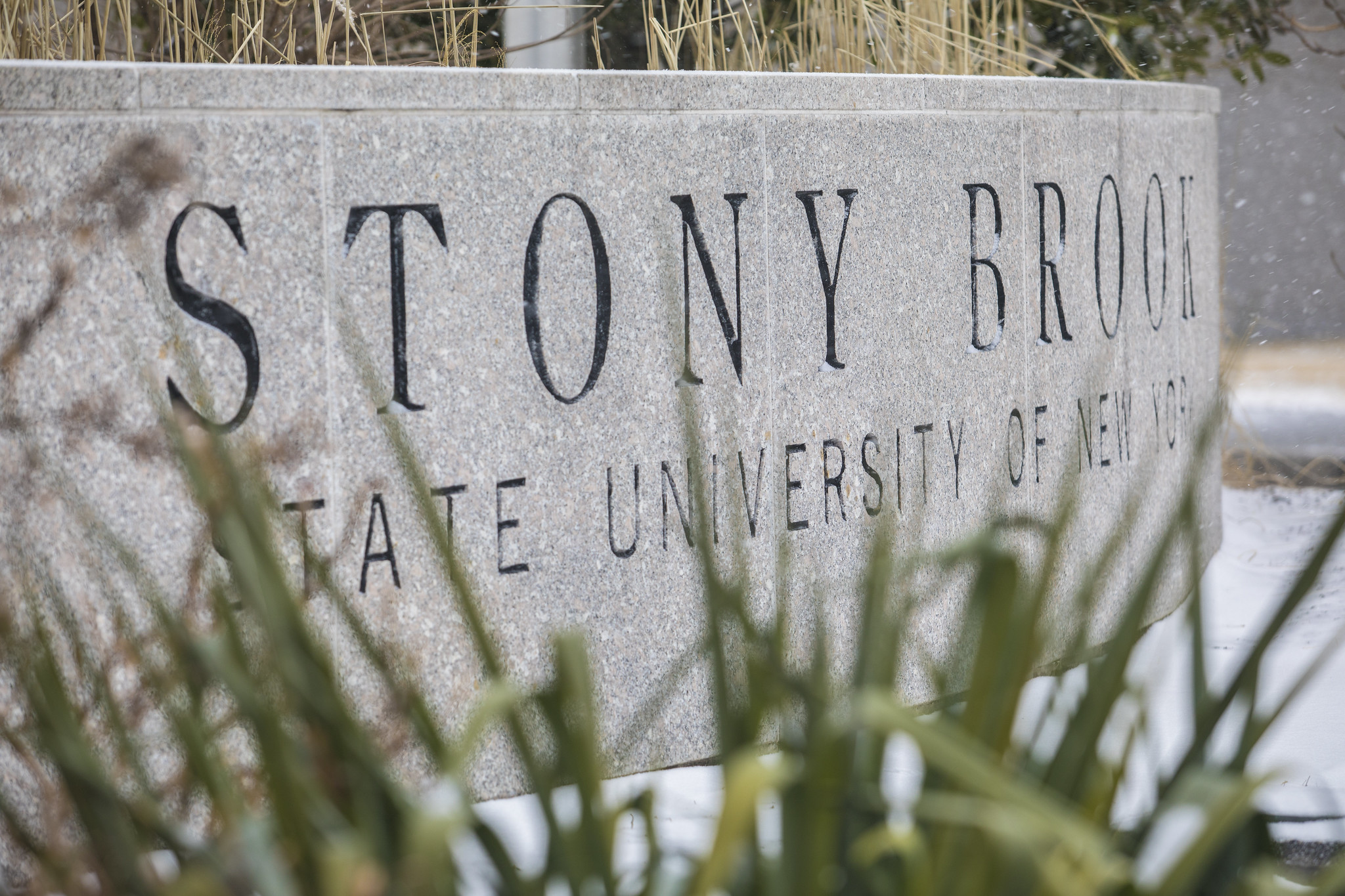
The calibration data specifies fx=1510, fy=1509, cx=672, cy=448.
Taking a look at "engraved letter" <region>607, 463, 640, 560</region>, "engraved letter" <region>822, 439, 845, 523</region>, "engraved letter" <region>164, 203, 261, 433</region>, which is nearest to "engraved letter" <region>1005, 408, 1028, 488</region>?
"engraved letter" <region>822, 439, 845, 523</region>

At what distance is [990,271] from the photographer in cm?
441

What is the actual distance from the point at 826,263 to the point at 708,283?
A: 1.34ft

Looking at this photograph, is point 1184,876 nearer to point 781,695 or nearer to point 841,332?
point 781,695

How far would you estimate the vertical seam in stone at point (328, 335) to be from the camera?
314 cm

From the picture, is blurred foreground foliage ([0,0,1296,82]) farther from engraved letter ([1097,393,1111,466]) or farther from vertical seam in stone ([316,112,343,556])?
engraved letter ([1097,393,1111,466])

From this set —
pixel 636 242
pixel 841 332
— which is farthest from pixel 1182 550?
pixel 636 242

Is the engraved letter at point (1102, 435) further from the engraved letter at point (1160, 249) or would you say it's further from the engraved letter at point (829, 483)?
the engraved letter at point (829, 483)

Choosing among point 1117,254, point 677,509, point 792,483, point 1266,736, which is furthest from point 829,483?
point 1117,254

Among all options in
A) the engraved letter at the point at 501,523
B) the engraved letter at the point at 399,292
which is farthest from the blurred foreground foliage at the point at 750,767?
the engraved letter at the point at 501,523

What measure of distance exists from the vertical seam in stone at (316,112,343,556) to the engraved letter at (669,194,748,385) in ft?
2.75

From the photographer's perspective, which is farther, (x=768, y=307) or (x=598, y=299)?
(x=768, y=307)

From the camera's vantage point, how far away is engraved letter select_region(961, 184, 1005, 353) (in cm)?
433

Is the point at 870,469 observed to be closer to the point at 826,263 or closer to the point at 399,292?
the point at 826,263

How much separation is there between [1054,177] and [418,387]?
229cm
